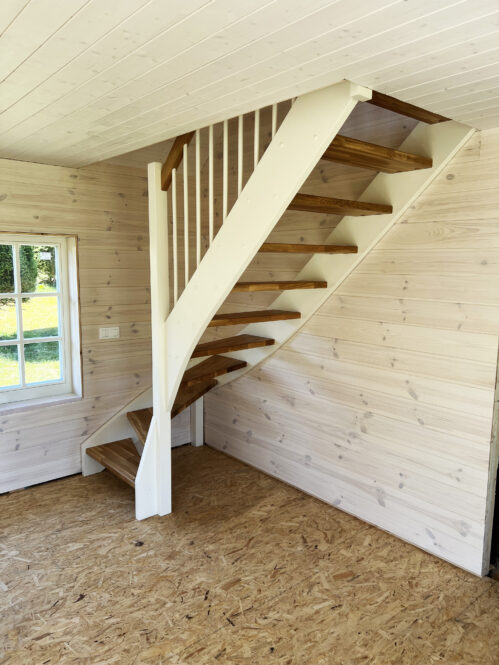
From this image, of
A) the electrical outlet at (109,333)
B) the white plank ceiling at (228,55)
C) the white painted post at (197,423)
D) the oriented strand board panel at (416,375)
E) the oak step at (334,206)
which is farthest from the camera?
the white painted post at (197,423)

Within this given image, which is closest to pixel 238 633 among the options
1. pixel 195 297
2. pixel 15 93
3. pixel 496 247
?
pixel 195 297

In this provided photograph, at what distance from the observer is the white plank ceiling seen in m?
1.28

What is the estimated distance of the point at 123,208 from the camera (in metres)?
3.66

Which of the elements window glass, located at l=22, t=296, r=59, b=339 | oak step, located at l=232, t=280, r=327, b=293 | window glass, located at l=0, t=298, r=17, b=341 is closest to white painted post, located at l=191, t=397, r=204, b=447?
window glass, located at l=22, t=296, r=59, b=339

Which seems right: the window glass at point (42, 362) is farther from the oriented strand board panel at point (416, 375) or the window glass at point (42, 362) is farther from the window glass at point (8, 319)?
the oriented strand board panel at point (416, 375)

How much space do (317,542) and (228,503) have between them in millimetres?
688

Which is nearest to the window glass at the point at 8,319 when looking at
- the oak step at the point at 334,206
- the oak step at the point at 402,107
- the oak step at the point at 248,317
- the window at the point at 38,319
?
the window at the point at 38,319

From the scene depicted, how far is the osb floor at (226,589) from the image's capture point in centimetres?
206

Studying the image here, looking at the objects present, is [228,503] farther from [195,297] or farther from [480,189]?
[480,189]

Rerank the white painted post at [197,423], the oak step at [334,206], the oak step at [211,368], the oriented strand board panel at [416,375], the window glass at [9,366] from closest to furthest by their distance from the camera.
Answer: the oak step at [334,206] → the oriented strand board panel at [416,375] → the oak step at [211,368] → the window glass at [9,366] → the white painted post at [197,423]

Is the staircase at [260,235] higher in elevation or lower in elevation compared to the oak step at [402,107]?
lower

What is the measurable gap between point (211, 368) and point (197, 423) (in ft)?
3.16

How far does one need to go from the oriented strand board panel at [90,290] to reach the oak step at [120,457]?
17 cm

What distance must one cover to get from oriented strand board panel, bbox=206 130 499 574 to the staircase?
0.43 feet
